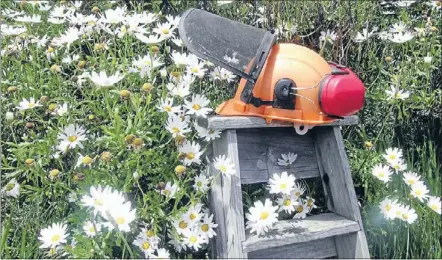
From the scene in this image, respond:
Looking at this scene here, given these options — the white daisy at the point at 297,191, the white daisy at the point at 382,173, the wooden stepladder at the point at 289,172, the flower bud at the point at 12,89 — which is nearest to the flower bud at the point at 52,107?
the flower bud at the point at 12,89

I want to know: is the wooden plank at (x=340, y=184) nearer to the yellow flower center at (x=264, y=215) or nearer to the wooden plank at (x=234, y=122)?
the wooden plank at (x=234, y=122)

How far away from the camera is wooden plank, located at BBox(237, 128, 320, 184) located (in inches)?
60.1

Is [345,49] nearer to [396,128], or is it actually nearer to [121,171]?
[396,128]

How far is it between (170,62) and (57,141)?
60 centimetres

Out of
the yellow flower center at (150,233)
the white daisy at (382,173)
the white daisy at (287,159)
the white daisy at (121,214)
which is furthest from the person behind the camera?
the white daisy at (382,173)

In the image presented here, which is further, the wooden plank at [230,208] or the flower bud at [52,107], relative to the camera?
the flower bud at [52,107]

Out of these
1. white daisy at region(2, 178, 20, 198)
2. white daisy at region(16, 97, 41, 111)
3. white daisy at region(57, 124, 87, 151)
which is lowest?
white daisy at region(2, 178, 20, 198)

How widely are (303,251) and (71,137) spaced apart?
30.7 inches

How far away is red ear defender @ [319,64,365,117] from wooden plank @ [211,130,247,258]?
0.28 meters

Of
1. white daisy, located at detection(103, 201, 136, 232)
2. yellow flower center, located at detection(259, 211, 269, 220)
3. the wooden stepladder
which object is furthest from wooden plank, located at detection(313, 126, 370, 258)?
white daisy, located at detection(103, 201, 136, 232)

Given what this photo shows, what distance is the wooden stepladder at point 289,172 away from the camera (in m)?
1.39

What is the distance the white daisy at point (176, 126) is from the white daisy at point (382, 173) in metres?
0.70

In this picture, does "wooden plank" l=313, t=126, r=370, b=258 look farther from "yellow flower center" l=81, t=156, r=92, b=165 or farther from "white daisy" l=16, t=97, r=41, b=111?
"white daisy" l=16, t=97, r=41, b=111

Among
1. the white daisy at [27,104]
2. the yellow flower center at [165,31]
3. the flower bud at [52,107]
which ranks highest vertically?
the yellow flower center at [165,31]
